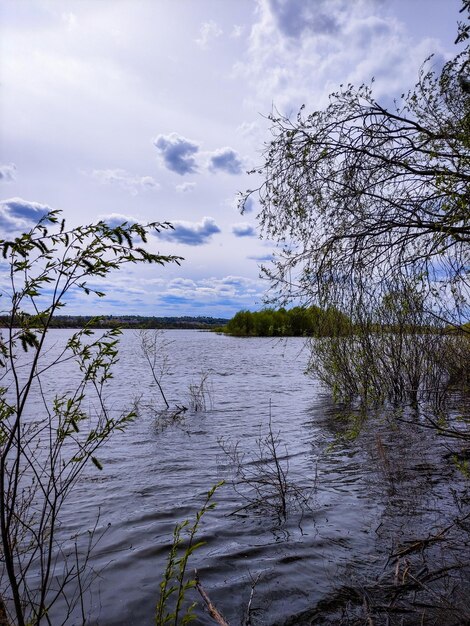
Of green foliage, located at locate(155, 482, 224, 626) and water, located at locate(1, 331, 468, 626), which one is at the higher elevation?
green foliage, located at locate(155, 482, 224, 626)

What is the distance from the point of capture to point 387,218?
591cm

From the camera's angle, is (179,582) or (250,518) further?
(250,518)

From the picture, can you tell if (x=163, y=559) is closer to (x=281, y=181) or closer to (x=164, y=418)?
(x=281, y=181)

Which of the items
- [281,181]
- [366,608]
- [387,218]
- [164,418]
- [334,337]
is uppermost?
[281,181]

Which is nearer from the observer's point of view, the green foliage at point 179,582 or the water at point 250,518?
the green foliage at point 179,582

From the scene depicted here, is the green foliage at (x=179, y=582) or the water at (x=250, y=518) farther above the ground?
the green foliage at (x=179, y=582)

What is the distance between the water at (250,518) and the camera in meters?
3.90

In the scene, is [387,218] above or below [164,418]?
above

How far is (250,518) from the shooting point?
5.61 metres

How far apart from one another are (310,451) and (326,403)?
6835 millimetres

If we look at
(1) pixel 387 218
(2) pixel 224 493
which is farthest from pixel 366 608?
(1) pixel 387 218

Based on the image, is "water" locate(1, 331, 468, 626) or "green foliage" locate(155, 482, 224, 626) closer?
"green foliage" locate(155, 482, 224, 626)

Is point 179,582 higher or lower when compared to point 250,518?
higher

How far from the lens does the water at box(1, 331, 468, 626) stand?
3.90 m
